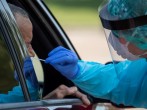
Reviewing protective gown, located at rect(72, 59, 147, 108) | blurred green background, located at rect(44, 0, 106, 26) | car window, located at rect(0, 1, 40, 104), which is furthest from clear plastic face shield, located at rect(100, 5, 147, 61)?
blurred green background, located at rect(44, 0, 106, 26)

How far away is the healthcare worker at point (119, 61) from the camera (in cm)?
312

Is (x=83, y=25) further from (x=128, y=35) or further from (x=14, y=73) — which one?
(x=14, y=73)

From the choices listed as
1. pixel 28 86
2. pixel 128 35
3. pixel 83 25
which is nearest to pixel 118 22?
pixel 128 35

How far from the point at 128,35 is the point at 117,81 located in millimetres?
407

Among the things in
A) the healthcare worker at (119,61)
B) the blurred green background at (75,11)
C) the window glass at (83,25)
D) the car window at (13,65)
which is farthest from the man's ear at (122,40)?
the blurred green background at (75,11)

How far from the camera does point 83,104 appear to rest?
3258mm

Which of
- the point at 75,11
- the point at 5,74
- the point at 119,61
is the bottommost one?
the point at 75,11

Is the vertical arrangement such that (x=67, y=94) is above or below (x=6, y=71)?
below

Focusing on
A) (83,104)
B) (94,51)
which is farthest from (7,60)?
(94,51)

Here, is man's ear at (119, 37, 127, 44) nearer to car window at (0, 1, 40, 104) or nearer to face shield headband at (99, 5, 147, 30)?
face shield headband at (99, 5, 147, 30)

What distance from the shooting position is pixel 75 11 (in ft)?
61.0

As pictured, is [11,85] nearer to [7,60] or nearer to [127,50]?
[7,60]

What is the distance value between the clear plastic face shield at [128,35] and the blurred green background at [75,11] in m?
13.3

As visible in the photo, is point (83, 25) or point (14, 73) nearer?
point (14, 73)
